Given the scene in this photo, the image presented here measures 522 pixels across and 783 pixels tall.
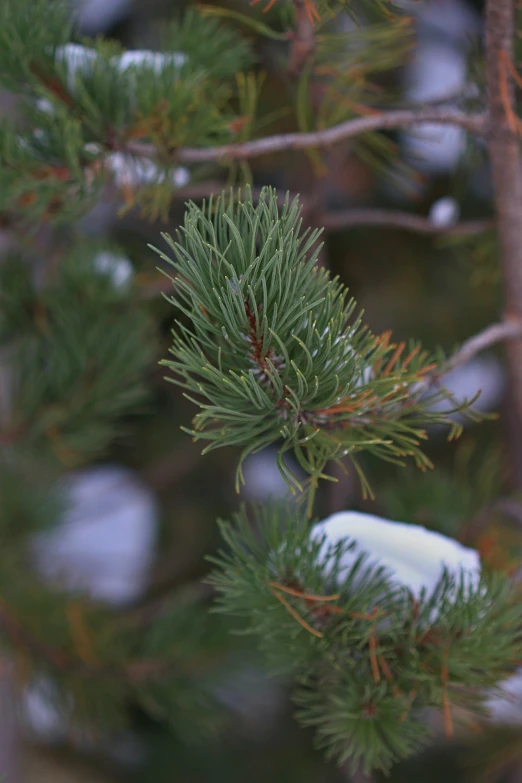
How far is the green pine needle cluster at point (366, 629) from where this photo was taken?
1.02ft

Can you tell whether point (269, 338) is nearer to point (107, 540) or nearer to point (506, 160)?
point (506, 160)

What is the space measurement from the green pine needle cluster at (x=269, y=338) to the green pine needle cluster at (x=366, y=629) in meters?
0.06

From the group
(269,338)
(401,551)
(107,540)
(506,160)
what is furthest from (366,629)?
(107,540)

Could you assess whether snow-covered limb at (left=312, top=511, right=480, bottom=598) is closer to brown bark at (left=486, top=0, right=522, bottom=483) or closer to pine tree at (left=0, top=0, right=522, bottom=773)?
pine tree at (left=0, top=0, right=522, bottom=773)

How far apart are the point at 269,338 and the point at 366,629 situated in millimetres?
151

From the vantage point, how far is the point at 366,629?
316mm

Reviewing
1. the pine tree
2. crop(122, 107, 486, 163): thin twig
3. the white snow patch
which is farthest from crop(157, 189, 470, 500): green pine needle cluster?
the white snow patch

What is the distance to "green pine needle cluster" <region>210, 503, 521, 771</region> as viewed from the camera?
12.2 inches

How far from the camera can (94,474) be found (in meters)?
0.98

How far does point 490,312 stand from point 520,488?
288mm

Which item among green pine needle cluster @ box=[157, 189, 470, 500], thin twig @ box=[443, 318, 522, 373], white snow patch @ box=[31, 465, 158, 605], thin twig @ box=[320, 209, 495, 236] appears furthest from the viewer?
white snow patch @ box=[31, 465, 158, 605]

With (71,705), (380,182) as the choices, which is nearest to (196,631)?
(71,705)

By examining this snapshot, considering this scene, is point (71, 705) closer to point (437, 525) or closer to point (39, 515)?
point (39, 515)

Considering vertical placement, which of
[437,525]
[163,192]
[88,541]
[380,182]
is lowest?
[88,541]
